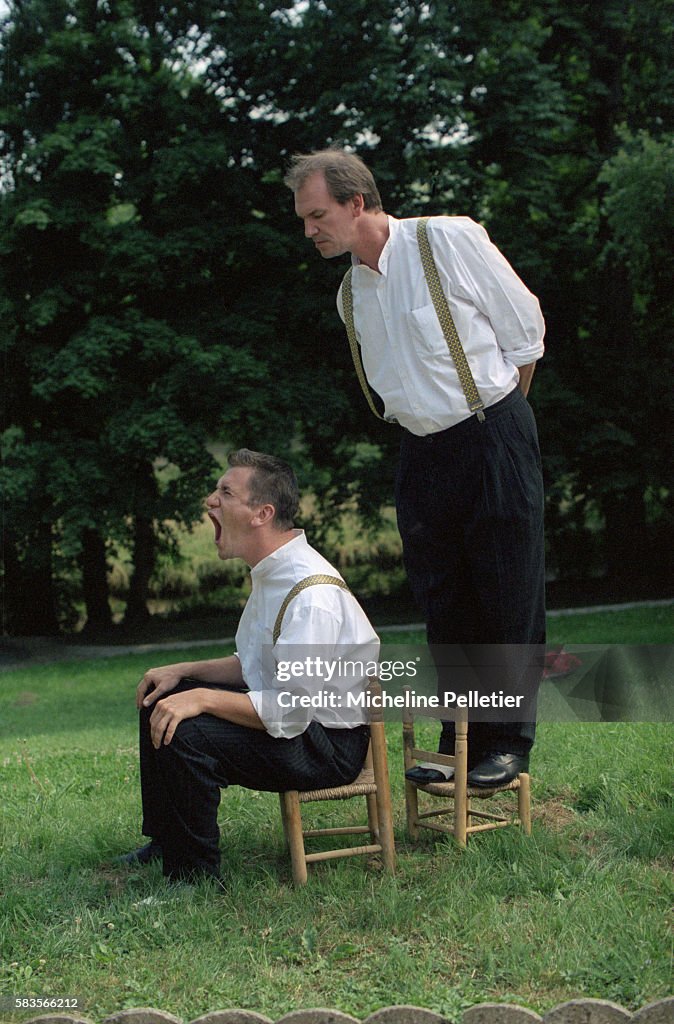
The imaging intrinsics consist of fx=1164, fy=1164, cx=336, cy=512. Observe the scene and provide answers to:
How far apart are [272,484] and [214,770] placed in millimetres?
986

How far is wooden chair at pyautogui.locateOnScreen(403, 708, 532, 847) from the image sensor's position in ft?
13.1

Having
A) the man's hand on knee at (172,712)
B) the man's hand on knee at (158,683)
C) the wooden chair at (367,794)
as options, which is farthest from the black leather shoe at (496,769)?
the man's hand on knee at (158,683)

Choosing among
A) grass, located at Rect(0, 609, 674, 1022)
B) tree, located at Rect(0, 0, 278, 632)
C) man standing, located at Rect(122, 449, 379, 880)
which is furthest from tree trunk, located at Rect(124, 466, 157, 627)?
man standing, located at Rect(122, 449, 379, 880)

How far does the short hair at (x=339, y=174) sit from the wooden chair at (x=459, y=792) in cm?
178

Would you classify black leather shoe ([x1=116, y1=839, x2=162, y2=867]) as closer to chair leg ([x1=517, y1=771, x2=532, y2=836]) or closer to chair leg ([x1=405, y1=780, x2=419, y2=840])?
chair leg ([x1=405, y1=780, x2=419, y2=840])

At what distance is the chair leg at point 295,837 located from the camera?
391cm

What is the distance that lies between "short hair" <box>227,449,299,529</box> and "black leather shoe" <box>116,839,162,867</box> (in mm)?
1309

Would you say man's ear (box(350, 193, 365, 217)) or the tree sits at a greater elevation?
the tree

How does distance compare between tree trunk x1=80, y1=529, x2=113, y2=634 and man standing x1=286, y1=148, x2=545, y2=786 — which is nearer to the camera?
man standing x1=286, y1=148, x2=545, y2=786

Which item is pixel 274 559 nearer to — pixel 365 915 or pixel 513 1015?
pixel 365 915

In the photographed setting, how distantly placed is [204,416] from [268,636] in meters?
12.6

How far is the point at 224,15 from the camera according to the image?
17.3 meters

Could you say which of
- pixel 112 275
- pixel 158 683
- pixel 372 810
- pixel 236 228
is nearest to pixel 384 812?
pixel 372 810

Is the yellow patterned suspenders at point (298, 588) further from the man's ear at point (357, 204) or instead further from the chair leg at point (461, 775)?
the man's ear at point (357, 204)
